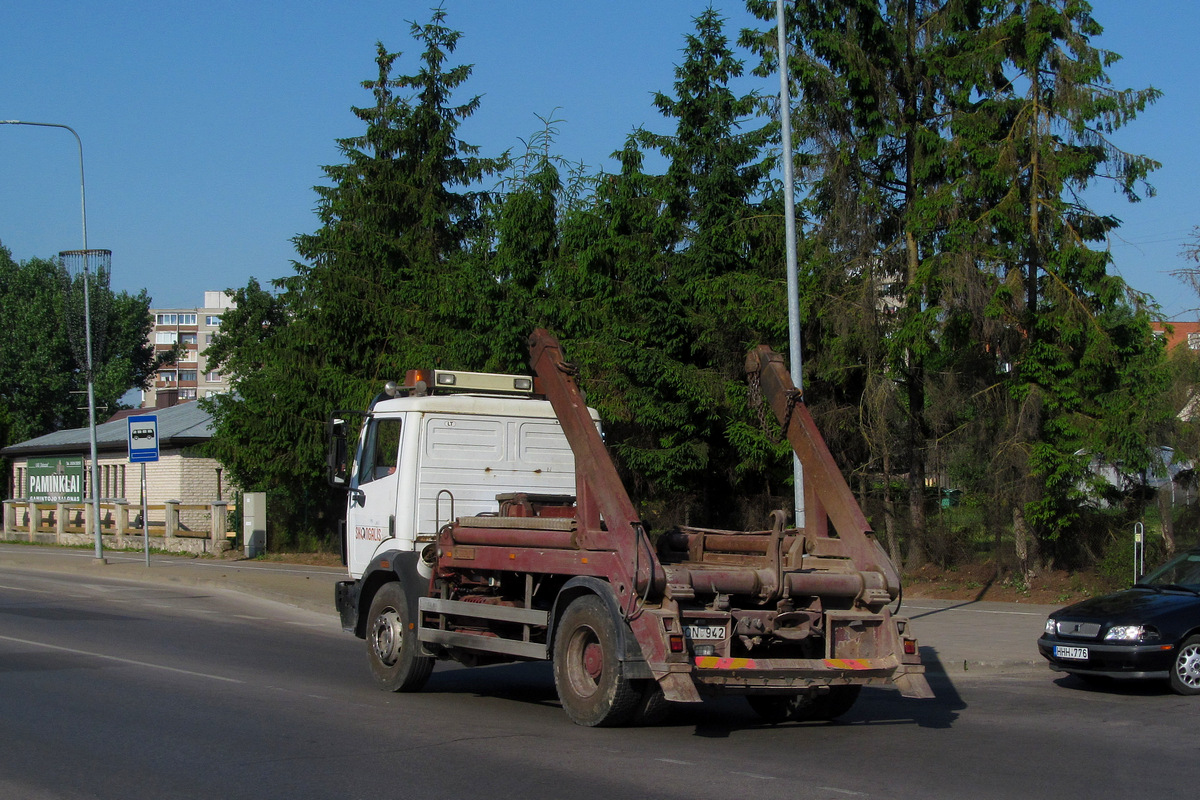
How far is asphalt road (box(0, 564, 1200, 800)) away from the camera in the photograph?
22.5ft

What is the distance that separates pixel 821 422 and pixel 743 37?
7.60 m

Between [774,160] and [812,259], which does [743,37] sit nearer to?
[774,160]

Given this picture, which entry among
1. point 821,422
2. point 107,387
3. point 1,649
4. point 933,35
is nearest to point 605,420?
point 821,422

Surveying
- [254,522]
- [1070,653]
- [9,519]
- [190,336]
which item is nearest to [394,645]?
[1070,653]

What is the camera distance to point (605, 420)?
74.0ft

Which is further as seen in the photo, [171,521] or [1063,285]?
[171,521]

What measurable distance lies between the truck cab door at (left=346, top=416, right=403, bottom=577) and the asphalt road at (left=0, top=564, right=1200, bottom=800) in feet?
4.52

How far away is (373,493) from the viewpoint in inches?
452

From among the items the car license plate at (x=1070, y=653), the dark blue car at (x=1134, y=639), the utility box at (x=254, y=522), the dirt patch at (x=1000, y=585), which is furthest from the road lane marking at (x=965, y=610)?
the utility box at (x=254, y=522)

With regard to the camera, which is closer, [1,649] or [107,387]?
[1,649]

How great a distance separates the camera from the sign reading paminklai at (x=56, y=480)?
138ft

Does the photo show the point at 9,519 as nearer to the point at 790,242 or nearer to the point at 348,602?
the point at 348,602

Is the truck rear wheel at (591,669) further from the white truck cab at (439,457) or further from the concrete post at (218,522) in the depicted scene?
the concrete post at (218,522)

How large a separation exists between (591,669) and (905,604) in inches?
456
